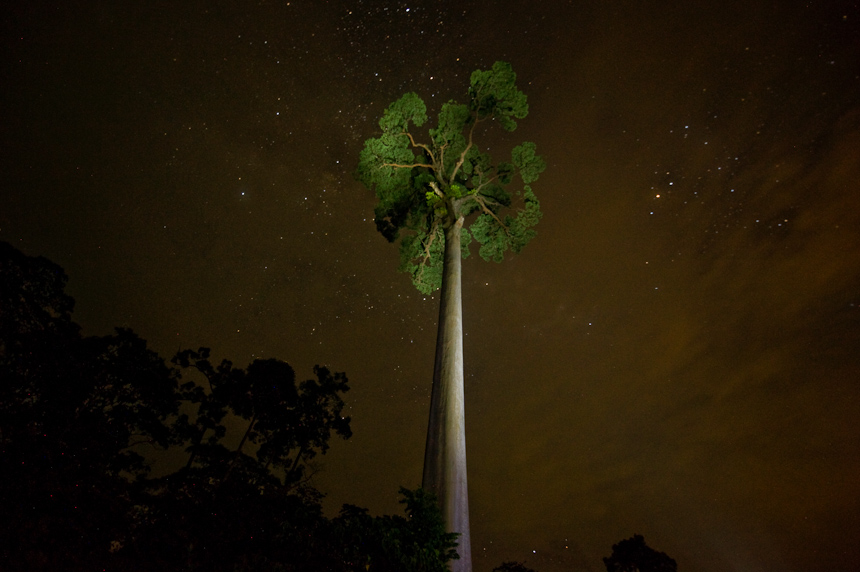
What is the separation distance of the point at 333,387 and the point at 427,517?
52.8 ft

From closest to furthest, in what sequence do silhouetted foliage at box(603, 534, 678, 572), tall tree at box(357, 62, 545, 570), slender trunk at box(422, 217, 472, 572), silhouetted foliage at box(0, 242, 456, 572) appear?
silhouetted foliage at box(0, 242, 456, 572), slender trunk at box(422, 217, 472, 572), tall tree at box(357, 62, 545, 570), silhouetted foliage at box(603, 534, 678, 572)

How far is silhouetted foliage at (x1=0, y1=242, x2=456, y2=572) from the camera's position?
4719 mm

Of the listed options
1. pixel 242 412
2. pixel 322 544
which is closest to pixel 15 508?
pixel 322 544

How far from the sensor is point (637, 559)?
2998 centimetres

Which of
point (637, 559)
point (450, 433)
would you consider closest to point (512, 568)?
point (637, 559)

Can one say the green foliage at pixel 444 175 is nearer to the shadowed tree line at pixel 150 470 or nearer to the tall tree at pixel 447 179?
the tall tree at pixel 447 179

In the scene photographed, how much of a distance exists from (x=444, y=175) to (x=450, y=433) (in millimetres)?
9051

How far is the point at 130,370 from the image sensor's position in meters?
15.6

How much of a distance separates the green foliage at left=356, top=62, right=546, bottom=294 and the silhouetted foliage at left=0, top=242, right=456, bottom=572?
8666mm

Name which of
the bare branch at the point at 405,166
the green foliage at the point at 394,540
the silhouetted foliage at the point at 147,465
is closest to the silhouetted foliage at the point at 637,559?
the silhouetted foliage at the point at 147,465

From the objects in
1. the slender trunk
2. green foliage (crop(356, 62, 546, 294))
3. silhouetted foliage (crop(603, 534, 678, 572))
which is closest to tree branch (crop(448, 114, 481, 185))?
green foliage (crop(356, 62, 546, 294))

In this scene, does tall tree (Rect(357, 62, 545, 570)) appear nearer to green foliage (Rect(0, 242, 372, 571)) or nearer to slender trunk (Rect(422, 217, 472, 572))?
slender trunk (Rect(422, 217, 472, 572))

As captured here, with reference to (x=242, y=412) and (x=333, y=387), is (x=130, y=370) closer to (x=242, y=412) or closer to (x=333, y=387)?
(x=242, y=412)

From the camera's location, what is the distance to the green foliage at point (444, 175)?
14023mm
